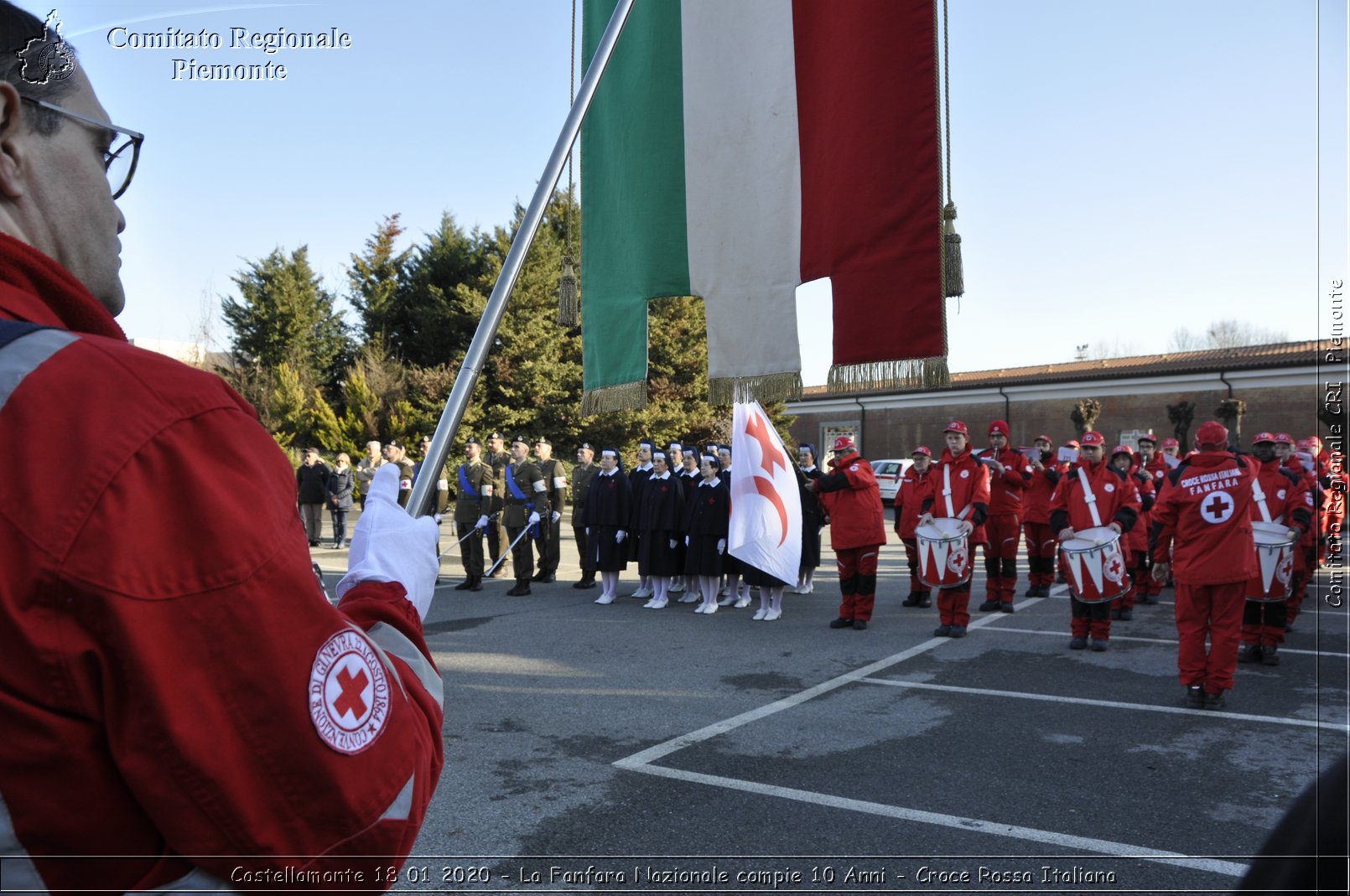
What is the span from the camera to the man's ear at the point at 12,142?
1137 millimetres

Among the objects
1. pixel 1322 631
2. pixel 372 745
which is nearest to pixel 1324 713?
pixel 1322 631

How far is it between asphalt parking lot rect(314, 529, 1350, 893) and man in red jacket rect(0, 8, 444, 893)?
1.56m

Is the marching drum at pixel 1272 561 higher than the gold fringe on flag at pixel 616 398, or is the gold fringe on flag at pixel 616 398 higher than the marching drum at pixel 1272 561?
the gold fringe on flag at pixel 616 398

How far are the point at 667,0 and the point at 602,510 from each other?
30.5 feet

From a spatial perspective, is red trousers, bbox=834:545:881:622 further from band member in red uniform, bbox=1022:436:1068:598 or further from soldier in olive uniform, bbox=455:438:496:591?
soldier in olive uniform, bbox=455:438:496:591

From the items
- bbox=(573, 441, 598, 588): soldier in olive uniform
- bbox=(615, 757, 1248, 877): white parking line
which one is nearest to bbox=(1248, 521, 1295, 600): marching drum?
bbox=(615, 757, 1248, 877): white parking line

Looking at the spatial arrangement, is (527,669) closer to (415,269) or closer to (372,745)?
(372,745)

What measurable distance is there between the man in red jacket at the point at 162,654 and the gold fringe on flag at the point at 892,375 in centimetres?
252

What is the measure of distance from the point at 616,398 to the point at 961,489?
6.73 metres

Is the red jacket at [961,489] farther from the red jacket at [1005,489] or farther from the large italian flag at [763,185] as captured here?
the large italian flag at [763,185]

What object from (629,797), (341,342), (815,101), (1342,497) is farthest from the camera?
(341,342)

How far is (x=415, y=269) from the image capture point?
119 feet

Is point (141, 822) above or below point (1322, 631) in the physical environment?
above

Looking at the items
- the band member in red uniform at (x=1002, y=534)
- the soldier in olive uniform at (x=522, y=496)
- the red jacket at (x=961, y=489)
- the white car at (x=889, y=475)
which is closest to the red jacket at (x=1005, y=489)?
the band member in red uniform at (x=1002, y=534)
